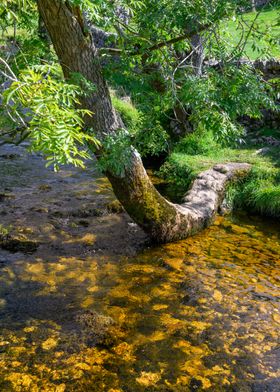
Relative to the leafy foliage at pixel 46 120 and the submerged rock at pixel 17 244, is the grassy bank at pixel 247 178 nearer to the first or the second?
the submerged rock at pixel 17 244

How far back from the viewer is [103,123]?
273 inches

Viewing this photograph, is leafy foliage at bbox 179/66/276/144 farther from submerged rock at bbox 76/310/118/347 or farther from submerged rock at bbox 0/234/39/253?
submerged rock at bbox 0/234/39/253

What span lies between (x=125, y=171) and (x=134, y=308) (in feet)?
7.60

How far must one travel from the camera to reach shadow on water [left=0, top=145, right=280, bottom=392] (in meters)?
4.89

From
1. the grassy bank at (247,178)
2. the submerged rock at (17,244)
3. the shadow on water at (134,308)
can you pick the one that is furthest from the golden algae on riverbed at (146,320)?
the grassy bank at (247,178)

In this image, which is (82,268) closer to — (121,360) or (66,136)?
(121,360)

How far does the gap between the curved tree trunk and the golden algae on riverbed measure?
53 centimetres

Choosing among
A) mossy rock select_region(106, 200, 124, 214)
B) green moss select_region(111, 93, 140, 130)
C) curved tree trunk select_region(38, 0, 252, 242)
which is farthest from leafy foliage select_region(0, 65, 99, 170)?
green moss select_region(111, 93, 140, 130)

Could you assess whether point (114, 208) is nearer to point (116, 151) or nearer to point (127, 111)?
point (116, 151)

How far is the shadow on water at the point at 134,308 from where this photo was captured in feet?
16.0

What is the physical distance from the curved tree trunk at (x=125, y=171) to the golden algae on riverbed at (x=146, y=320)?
530 mm

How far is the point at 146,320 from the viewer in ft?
19.4

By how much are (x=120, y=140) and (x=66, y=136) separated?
317 cm

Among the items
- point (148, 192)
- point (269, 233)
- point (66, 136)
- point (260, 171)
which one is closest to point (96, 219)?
point (148, 192)
